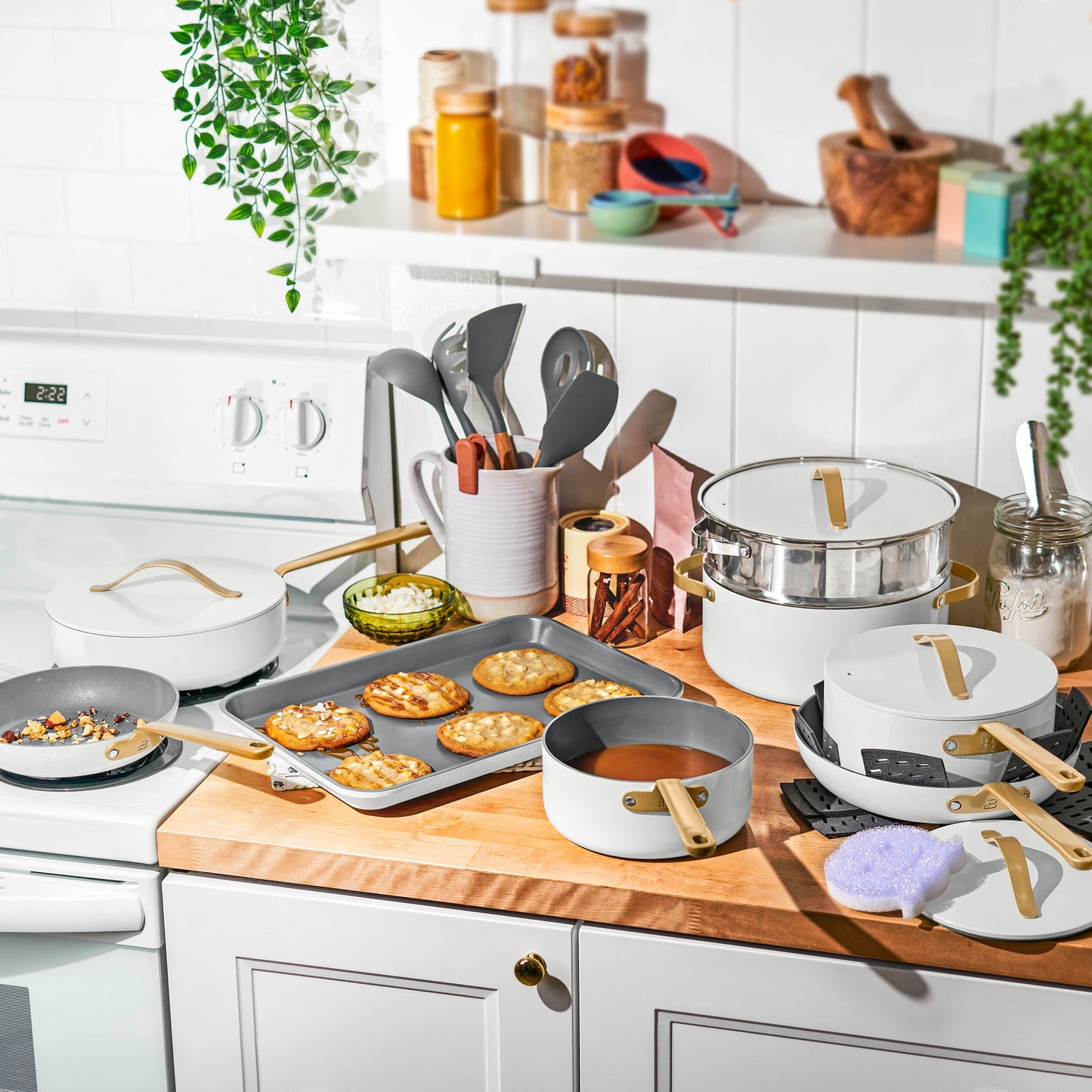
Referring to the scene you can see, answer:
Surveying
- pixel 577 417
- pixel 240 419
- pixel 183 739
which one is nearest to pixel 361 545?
pixel 240 419

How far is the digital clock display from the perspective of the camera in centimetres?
174

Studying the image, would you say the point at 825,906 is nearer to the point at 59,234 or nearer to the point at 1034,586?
the point at 1034,586

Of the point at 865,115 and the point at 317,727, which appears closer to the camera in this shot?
the point at 865,115

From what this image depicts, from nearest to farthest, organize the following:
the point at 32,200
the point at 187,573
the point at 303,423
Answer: the point at 187,573, the point at 303,423, the point at 32,200

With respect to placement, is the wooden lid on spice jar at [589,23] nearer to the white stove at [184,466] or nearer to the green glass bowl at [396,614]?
the white stove at [184,466]

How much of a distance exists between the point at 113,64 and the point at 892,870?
1.36 metres

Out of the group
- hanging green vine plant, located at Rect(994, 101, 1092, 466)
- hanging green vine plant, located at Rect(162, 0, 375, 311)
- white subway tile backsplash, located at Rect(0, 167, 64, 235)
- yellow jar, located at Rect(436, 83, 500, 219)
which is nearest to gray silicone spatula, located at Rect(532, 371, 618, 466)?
yellow jar, located at Rect(436, 83, 500, 219)

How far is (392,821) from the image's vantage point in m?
1.28

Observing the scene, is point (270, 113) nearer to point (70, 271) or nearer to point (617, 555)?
point (70, 271)

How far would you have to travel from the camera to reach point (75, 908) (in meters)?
1.28

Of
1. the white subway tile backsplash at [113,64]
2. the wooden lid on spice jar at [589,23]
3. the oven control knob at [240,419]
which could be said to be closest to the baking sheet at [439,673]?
the oven control knob at [240,419]

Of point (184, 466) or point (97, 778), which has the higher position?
point (184, 466)

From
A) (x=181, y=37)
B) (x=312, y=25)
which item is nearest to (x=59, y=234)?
(x=181, y=37)

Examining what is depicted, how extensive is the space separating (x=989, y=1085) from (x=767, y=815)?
30 cm
